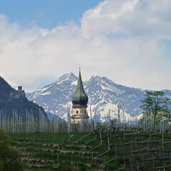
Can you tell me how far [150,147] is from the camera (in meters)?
71.0

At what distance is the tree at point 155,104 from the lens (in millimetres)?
102544

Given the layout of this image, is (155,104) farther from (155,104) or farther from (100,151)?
(100,151)

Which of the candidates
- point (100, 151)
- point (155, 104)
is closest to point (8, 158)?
point (100, 151)

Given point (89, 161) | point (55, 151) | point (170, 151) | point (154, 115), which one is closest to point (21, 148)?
point (55, 151)

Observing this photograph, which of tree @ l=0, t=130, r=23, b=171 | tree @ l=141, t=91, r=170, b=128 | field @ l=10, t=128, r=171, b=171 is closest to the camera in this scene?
tree @ l=0, t=130, r=23, b=171

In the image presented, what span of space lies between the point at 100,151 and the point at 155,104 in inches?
1391

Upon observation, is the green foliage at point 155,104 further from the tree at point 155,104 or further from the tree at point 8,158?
the tree at point 8,158

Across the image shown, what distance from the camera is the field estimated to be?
65.1 meters

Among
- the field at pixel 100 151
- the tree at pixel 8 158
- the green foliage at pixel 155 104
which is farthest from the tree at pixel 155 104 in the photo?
the tree at pixel 8 158

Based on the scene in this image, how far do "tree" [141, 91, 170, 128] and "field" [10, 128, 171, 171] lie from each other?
20490mm

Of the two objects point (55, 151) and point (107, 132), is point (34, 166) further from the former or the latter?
point (107, 132)


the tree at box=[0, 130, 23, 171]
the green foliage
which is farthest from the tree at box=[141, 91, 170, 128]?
the tree at box=[0, 130, 23, 171]

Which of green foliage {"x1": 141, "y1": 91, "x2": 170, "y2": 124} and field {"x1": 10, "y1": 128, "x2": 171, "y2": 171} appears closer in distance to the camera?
field {"x1": 10, "y1": 128, "x2": 171, "y2": 171}

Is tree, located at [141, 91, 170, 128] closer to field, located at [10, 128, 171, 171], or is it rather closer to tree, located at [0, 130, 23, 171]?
field, located at [10, 128, 171, 171]
